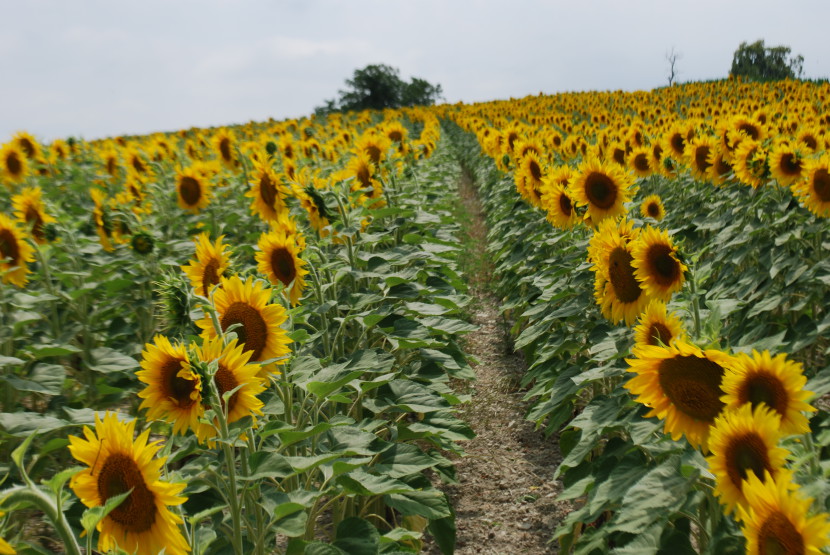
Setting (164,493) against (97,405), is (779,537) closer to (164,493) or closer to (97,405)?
(164,493)

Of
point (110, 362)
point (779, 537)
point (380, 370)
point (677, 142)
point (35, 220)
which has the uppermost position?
point (677, 142)

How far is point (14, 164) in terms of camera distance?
6.75 m

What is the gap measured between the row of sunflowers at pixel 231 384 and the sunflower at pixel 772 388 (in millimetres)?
1182

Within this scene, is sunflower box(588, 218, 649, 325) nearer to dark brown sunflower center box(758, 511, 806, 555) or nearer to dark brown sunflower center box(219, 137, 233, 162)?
dark brown sunflower center box(758, 511, 806, 555)

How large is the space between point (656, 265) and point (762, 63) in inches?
1411

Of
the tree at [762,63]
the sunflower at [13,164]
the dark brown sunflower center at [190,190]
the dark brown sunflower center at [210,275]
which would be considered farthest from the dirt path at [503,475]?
the tree at [762,63]

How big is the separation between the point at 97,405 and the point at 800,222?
16.7 feet

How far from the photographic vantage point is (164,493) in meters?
1.52

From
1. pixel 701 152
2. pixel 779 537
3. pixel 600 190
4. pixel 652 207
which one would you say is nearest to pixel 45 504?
pixel 779 537

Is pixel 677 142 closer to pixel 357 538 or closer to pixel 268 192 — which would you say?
pixel 268 192

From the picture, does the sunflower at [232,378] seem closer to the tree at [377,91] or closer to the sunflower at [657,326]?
the sunflower at [657,326]

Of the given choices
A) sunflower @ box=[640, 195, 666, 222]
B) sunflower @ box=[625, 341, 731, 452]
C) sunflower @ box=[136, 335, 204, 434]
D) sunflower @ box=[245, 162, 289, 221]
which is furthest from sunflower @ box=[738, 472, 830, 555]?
sunflower @ box=[640, 195, 666, 222]

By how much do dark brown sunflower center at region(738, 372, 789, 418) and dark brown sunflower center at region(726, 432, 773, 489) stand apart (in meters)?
0.17

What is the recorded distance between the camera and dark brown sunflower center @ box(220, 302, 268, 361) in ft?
7.63
